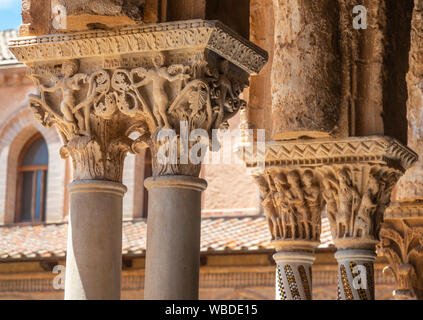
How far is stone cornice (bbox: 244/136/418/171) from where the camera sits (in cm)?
801

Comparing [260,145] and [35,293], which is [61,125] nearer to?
[260,145]

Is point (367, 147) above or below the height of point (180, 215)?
above

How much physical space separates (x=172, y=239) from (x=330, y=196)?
2791 mm

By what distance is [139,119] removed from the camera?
6.44 metres

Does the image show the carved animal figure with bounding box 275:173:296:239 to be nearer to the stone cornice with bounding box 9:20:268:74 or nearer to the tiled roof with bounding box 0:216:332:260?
the stone cornice with bounding box 9:20:268:74

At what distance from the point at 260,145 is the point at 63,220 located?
10.8m

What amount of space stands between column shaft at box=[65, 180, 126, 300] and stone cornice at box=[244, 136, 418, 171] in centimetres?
237

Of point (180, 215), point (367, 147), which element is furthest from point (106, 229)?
point (367, 147)

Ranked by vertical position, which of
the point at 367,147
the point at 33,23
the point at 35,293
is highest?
the point at 33,23

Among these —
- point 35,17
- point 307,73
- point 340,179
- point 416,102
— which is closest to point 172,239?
point 35,17

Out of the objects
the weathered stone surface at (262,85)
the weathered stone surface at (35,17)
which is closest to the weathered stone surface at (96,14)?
the weathered stone surface at (35,17)

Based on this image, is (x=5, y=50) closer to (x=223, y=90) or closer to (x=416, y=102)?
(x=416, y=102)

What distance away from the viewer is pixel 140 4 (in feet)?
20.4

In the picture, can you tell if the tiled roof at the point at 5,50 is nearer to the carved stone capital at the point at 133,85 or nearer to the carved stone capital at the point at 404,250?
the carved stone capital at the point at 404,250
